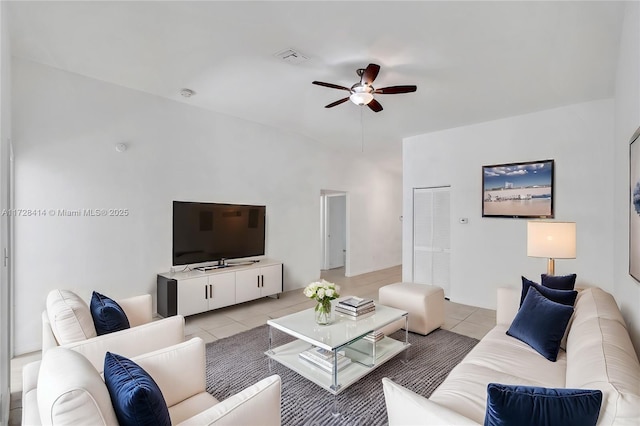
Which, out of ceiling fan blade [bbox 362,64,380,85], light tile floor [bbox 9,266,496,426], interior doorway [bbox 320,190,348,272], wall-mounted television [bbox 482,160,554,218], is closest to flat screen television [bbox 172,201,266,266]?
light tile floor [bbox 9,266,496,426]

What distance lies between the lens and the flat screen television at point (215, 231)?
4188mm

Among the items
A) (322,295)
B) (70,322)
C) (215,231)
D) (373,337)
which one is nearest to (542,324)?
(373,337)

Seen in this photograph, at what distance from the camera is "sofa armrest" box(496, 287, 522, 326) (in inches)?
109

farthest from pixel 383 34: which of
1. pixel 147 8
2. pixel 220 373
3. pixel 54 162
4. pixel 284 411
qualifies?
pixel 54 162

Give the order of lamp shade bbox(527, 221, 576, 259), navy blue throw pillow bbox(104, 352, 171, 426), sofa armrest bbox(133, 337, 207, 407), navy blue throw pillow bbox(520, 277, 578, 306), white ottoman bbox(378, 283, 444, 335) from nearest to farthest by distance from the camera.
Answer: navy blue throw pillow bbox(104, 352, 171, 426) → sofa armrest bbox(133, 337, 207, 407) → navy blue throw pillow bbox(520, 277, 578, 306) → lamp shade bbox(527, 221, 576, 259) → white ottoman bbox(378, 283, 444, 335)

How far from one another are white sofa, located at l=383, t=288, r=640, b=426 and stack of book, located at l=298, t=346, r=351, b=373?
34.2 inches

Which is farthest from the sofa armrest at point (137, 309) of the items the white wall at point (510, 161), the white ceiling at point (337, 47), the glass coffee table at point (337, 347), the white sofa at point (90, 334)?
the white wall at point (510, 161)

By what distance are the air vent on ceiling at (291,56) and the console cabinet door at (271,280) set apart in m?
2.99

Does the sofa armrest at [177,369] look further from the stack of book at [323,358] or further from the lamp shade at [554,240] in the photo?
the lamp shade at [554,240]

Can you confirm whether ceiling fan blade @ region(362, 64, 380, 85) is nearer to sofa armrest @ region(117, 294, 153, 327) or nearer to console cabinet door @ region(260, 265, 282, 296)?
sofa armrest @ region(117, 294, 153, 327)

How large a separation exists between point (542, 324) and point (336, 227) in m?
6.16

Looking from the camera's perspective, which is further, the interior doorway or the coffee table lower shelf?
the interior doorway

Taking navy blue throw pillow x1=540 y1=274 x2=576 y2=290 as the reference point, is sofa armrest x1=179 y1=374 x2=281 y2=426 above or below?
below

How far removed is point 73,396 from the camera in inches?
38.2
